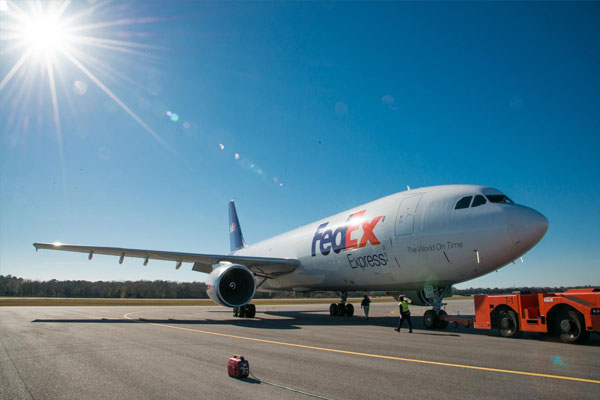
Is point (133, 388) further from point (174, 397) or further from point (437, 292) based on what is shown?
Answer: point (437, 292)

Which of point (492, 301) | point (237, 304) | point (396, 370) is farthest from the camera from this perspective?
point (237, 304)

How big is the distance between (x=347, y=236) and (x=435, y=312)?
5.11 metres

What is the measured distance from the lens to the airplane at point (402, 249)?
38.2ft

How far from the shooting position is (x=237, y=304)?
1777cm

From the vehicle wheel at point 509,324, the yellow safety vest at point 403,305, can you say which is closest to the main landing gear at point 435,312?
the yellow safety vest at point 403,305

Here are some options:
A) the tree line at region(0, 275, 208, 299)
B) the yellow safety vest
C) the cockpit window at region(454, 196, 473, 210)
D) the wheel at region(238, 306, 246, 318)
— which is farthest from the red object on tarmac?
the tree line at region(0, 275, 208, 299)

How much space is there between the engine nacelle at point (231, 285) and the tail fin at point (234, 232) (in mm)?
15879

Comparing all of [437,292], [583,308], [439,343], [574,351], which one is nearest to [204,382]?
[439,343]

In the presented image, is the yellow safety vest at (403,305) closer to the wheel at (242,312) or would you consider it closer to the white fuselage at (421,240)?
the white fuselage at (421,240)

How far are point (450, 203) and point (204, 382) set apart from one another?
33.6 ft

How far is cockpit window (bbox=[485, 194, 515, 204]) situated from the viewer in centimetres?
1219

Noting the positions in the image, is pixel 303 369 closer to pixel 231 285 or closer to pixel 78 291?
pixel 231 285

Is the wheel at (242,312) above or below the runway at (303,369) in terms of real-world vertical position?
below

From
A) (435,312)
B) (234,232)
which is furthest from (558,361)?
(234,232)
